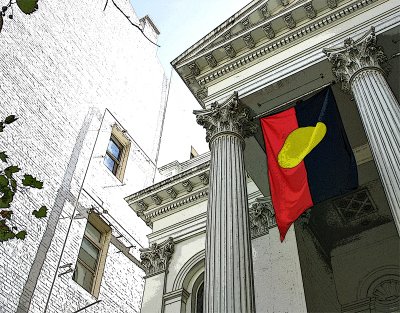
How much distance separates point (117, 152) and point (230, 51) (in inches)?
429

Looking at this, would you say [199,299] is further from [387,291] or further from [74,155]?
[74,155]

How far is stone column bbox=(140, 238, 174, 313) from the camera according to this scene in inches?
538

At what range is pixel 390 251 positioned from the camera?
13.6m

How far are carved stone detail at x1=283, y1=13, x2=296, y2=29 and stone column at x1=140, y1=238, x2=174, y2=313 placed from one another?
666 cm

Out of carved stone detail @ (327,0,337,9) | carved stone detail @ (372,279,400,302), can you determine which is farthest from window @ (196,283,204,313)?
carved stone detail @ (327,0,337,9)

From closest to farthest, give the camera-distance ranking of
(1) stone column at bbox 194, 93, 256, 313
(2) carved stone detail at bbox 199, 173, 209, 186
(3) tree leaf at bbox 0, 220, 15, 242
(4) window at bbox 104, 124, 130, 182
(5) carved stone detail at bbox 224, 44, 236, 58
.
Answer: (3) tree leaf at bbox 0, 220, 15, 242, (1) stone column at bbox 194, 93, 256, 313, (5) carved stone detail at bbox 224, 44, 236, 58, (2) carved stone detail at bbox 199, 173, 209, 186, (4) window at bbox 104, 124, 130, 182

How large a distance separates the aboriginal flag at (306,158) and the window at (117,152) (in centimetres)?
1192

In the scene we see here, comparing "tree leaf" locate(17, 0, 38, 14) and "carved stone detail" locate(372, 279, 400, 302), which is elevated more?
"carved stone detail" locate(372, 279, 400, 302)

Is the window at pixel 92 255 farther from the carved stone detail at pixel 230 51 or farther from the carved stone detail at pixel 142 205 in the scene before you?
the carved stone detail at pixel 230 51

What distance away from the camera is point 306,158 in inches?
389

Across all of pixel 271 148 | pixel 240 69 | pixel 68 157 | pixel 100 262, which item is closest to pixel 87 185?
pixel 68 157

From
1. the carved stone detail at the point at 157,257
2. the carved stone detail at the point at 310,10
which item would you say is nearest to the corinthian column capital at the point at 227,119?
the carved stone detail at the point at 310,10

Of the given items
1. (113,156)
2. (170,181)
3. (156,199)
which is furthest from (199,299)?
(113,156)

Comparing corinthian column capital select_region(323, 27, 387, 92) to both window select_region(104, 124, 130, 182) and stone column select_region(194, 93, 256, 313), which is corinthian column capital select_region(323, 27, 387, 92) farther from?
window select_region(104, 124, 130, 182)
